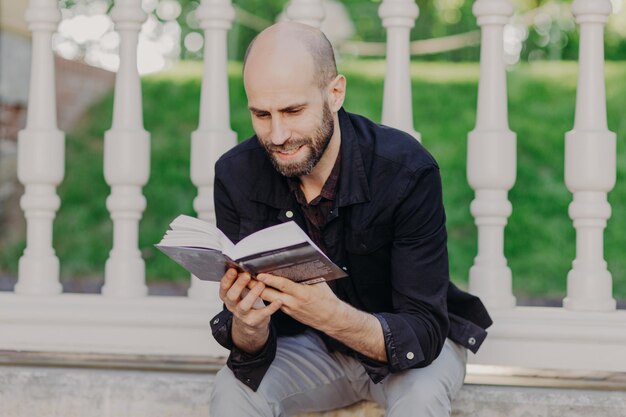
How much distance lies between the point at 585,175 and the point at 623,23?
9.48 m

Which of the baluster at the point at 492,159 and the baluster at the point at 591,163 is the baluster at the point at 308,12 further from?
the baluster at the point at 591,163

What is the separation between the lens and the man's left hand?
2.18m

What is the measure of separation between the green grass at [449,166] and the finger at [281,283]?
14.3 feet

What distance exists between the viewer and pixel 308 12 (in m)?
2.97

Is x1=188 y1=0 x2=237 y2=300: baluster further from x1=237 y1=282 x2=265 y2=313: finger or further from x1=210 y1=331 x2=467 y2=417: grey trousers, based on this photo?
x1=237 y1=282 x2=265 y2=313: finger

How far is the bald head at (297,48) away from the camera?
93.0 inches

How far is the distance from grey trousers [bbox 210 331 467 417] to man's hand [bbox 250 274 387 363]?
0.11 metres

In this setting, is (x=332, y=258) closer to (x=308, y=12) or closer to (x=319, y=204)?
(x=319, y=204)

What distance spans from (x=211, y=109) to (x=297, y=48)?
0.77m

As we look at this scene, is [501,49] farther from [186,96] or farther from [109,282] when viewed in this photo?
[186,96]

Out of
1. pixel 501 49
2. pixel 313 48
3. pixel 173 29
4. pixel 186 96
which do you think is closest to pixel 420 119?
pixel 186 96

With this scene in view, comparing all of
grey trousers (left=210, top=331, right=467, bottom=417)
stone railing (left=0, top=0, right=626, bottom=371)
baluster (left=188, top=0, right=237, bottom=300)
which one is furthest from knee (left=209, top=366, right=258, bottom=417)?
baluster (left=188, top=0, right=237, bottom=300)

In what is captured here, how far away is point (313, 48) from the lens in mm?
2389

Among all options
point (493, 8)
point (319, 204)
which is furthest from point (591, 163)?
point (319, 204)
